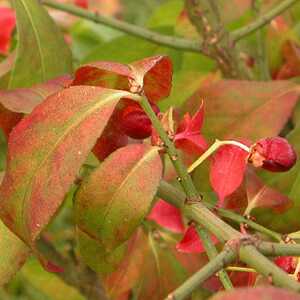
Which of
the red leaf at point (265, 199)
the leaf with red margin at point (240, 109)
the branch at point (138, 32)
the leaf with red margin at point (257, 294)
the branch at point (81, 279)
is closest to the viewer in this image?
the leaf with red margin at point (257, 294)

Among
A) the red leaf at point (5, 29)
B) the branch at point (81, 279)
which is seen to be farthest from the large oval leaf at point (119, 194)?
the red leaf at point (5, 29)

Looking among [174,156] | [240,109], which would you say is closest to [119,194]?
[174,156]

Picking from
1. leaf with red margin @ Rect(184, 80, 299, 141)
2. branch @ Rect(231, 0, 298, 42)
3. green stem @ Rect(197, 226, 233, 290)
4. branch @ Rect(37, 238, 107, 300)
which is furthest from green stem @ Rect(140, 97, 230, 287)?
branch @ Rect(37, 238, 107, 300)

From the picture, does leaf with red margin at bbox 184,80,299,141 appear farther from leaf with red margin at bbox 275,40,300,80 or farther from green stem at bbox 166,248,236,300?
green stem at bbox 166,248,236,300

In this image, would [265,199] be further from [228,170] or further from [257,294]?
[257,294]

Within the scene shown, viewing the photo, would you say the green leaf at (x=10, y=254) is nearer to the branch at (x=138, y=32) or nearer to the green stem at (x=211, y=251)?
the green stem at (x=211, y=251)

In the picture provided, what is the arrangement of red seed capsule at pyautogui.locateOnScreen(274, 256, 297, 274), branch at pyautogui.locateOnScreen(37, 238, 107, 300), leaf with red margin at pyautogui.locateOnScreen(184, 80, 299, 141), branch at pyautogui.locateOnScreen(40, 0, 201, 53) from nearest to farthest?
red seed capsule at pyautogui.locateOnScreen(274, 256, 297, 274) < leaf with red margin at pyautogui.locateOnScreen(184, 80, 299, 141) < branch at pyautogui.locateOnScreen(40, 0, 201, 53) < branch at pyautogui.locateOnScreen(37, 238, 107, 300)
